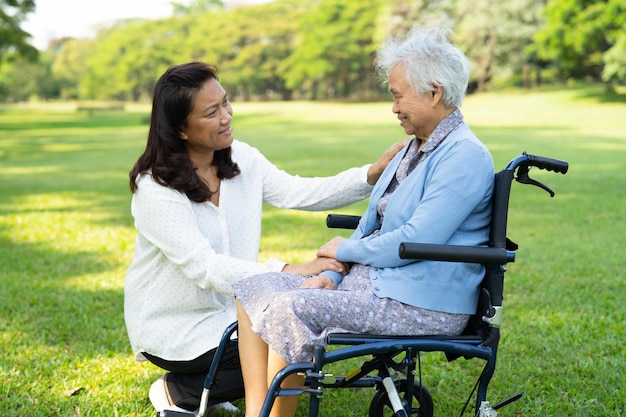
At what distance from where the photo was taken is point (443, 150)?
2482 mm

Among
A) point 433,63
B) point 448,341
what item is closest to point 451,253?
point 448,341

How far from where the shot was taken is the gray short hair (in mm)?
2488

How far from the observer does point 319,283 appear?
8.29 ft

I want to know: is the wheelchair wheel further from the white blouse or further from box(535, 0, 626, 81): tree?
box(535, 0, 626, 81): tree

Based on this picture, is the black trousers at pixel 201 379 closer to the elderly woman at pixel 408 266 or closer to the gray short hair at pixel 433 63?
the elderly woman at pixel 408 266

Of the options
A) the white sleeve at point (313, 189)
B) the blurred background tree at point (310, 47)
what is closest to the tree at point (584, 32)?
the blurred background tree at point (310, 47)

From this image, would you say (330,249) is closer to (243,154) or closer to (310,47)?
(243,154)

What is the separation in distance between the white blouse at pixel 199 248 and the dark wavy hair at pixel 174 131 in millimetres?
46

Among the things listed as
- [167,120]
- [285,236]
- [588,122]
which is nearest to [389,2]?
[588,122]

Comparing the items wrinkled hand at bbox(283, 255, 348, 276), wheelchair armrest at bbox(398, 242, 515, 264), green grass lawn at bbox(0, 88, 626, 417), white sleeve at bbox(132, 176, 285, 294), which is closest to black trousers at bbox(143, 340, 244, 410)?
green grass lawn at bbox(0, 88, 626, 417)

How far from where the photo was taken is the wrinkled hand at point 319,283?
8.28ft

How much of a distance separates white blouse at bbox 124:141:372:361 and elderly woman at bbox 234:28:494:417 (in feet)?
0.95

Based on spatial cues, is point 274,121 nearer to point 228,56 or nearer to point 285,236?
point 285,236

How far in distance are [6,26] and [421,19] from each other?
29991 millimetres
